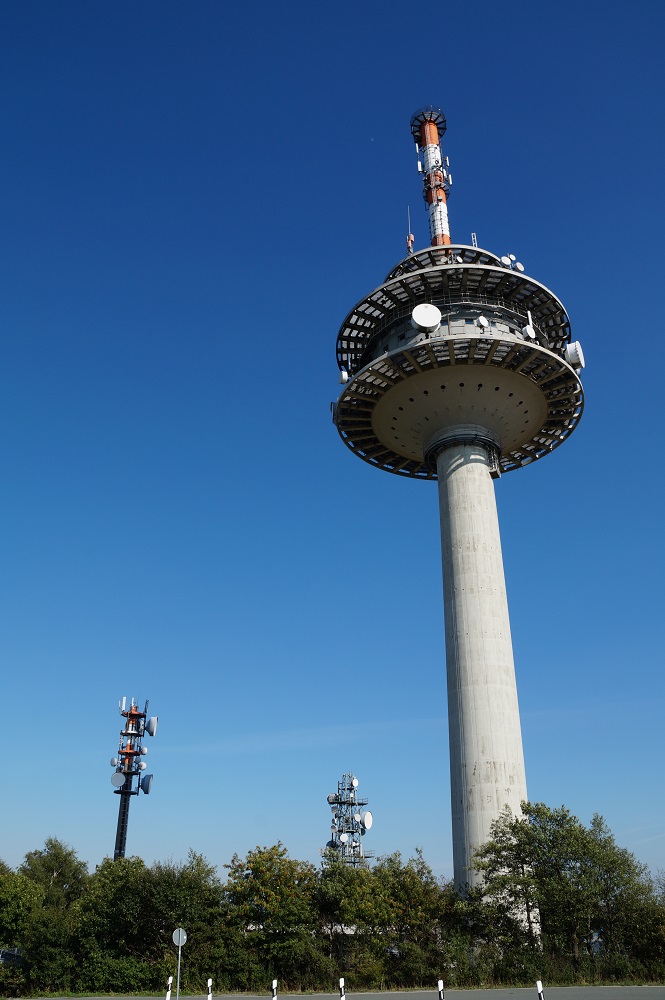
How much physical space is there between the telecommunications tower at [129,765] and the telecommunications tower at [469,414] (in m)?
32.1

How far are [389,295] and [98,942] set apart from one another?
34.2 metres

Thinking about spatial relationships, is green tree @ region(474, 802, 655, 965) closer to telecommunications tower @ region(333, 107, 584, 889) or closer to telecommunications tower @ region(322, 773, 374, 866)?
telecommunications tower @ region(333, 107, 584, 889)

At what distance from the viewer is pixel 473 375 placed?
38.0 m

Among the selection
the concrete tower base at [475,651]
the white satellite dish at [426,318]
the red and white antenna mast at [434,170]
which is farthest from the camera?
the red and white antenna mast at [434,170]

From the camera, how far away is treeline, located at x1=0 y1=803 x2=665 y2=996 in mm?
26453

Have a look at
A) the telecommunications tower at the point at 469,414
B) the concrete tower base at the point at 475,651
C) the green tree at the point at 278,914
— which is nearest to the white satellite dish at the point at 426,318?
the telecommunications tower at the point at 469,414

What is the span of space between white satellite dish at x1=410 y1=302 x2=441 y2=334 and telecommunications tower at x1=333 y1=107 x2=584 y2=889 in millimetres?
78

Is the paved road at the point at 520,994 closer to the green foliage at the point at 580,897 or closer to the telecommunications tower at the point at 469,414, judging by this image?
the green foliage at the point at 580,897

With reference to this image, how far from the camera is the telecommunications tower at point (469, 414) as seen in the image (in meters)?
32.9

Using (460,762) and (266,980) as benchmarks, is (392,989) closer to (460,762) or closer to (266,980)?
(266,980)

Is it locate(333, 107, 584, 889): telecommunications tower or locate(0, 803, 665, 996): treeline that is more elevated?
locate(333, 107, 584, 889): telecommunications tower

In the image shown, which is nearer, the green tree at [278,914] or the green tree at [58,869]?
the green tree at [278,914]

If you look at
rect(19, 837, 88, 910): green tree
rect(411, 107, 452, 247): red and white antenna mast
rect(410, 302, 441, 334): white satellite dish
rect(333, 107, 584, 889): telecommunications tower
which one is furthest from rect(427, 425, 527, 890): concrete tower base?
rect(19, 837, 88, 910): green tree

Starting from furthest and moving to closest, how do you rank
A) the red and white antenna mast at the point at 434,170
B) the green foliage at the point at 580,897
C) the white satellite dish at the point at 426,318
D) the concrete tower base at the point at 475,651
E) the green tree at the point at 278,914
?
the red and white antenna mast at the point at 434,170 → the white satellite dish at the point at 426,318 → the concrete tower base at the point at 475,651 → the green tree at the point at 278,914 → the green foliage at the point at 580,897
